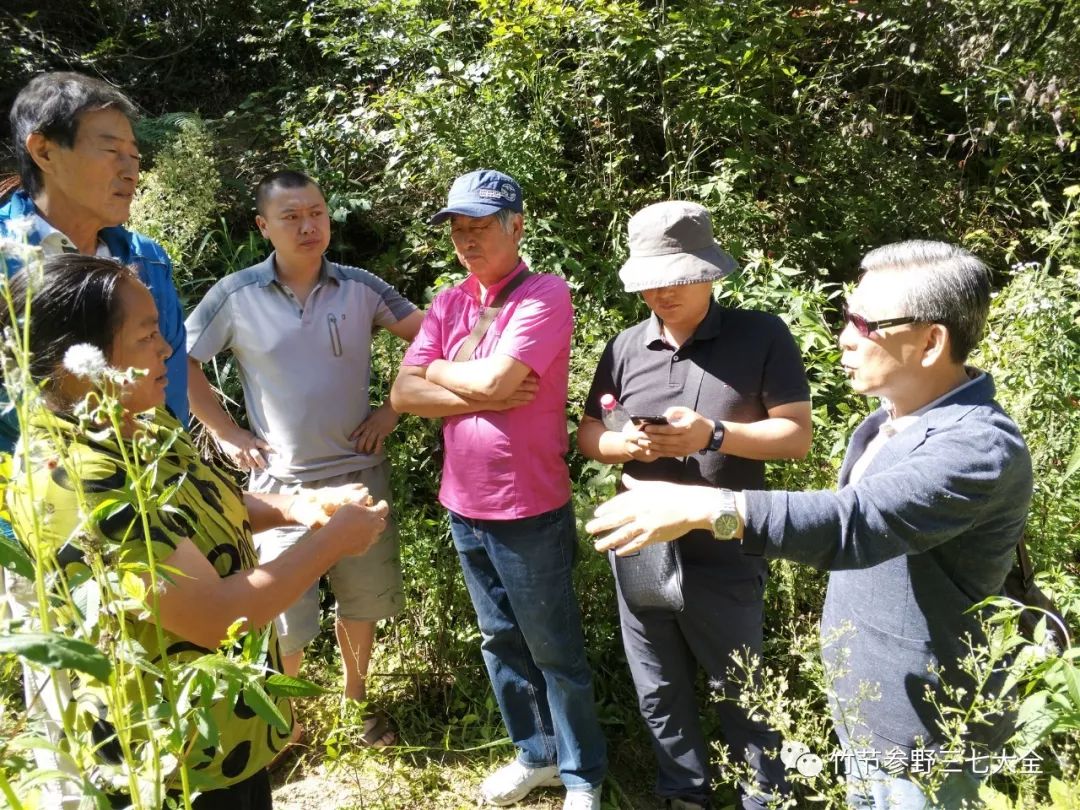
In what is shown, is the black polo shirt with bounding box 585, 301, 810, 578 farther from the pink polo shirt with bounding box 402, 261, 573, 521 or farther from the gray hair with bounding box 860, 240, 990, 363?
the gray hair with bounding box 860, 240, 990, 363

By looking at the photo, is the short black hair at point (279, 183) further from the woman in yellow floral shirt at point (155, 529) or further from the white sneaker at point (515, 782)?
the white sneaker at point (515, 782)

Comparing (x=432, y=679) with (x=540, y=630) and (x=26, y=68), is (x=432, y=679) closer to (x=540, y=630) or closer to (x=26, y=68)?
(x=540, y=630)

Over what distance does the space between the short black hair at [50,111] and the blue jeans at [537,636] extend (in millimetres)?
1708

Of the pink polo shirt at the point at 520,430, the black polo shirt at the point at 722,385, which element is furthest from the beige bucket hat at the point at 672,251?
the pink polo shirt at the point at 520,430

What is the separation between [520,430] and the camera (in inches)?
110

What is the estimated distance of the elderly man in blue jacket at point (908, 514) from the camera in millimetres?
1614

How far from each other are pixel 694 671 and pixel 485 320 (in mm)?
1450

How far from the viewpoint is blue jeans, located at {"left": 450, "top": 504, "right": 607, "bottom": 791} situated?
282 centimetres

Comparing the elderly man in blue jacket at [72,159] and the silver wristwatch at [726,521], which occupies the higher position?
the elderly man in blue jacket at [72,159]

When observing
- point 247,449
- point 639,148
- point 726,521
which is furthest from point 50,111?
point 639,148

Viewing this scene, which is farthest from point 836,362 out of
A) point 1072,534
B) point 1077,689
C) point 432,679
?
point 1077,689

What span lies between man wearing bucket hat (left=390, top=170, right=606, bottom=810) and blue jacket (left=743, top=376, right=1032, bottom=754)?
3.51 ft

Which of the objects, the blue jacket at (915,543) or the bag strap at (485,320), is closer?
the blue jacket at (915,543)

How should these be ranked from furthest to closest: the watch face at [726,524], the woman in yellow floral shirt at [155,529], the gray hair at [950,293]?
the gray hair at [950,293]
the watch face at [726,524]
the woman in yellow floral shirt at [155,529]
